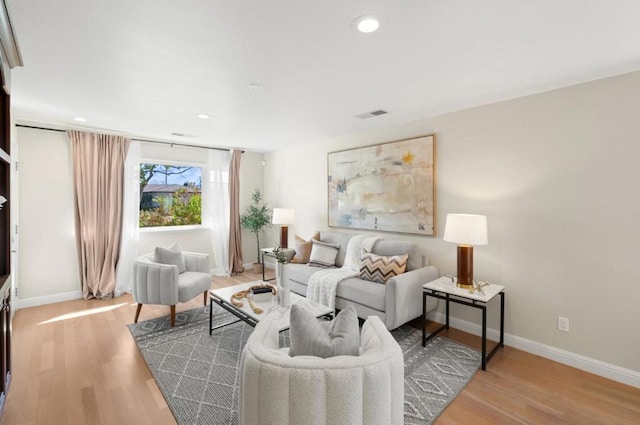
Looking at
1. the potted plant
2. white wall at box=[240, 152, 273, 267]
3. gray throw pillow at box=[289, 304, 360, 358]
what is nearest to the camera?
gray throw pillow at box=[289, 304, 360, 358]

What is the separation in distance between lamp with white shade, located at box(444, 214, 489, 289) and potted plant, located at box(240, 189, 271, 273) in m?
3.59

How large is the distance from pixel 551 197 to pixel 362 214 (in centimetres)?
213

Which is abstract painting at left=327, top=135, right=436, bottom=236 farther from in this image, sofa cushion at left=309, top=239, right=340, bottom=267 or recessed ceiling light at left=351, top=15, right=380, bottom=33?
recessed ceiling light at left=351, top=15, right=380, bottom=33

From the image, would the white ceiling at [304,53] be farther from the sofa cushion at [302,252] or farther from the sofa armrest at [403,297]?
the sofa cushion at [302,252]

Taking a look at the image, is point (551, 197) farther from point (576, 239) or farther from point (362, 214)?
point (362, 214)

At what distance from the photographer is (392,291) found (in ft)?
9.32

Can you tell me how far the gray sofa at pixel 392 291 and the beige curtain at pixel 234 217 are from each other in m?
2.20

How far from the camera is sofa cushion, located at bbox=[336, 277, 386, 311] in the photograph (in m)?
2.98

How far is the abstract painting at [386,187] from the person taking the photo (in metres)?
3.48

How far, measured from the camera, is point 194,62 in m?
2.13

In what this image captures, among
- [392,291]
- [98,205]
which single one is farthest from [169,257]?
[392,291]

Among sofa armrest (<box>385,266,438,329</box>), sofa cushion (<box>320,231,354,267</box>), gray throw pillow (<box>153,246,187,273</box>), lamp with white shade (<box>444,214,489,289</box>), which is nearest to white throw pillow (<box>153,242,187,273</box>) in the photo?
A: gray throw pillow (<box>153,246,187,273</box>)

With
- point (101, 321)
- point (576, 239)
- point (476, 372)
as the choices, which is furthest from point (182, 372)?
point (576, 239)

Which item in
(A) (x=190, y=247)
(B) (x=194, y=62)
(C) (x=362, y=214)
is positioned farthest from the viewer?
(A) (x=190, y=247)
